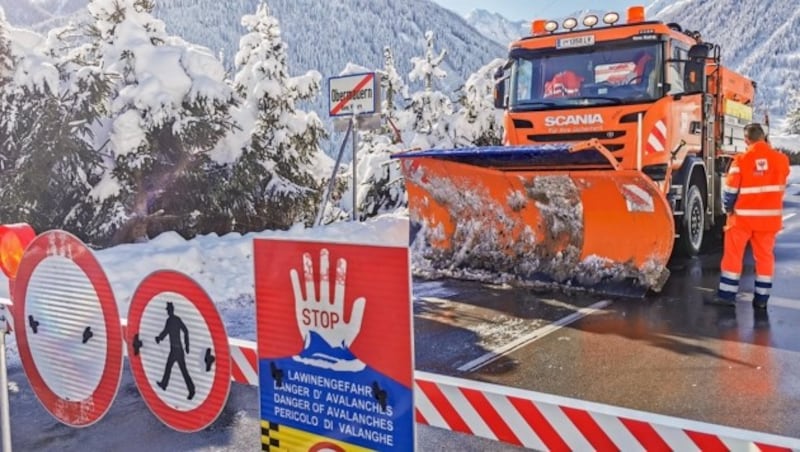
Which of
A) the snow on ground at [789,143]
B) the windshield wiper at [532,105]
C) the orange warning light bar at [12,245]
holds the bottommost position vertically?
the orange warning light bar at [12,245]

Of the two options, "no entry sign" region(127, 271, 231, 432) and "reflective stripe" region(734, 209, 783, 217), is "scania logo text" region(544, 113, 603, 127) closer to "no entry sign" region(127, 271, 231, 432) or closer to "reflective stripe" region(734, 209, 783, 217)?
"reflective stripe" region(734, 209, 783, 217)

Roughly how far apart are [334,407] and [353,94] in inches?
317

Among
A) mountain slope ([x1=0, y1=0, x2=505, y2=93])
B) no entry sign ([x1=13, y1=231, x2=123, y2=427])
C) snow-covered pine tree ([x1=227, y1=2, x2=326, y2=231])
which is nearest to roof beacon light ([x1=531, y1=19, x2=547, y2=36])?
snow-covered pine tree ([x1=227, y1=2, x2=326, y2=231])

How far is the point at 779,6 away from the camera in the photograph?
586 feet

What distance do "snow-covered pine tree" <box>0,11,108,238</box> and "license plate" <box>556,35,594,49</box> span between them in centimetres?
627

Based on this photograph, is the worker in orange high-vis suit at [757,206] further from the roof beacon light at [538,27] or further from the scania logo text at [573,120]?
the roof beacon light at [538,27]

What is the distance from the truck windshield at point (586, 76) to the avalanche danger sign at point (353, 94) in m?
1.98

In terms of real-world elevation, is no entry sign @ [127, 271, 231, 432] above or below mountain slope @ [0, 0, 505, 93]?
below

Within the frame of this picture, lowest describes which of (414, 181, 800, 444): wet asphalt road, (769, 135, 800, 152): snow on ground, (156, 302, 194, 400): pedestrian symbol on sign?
(414, 181, 800, 444): wet asphalt road

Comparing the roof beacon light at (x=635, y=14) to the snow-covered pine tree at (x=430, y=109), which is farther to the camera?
the snow-covered pine tree at (x=430, y=109)

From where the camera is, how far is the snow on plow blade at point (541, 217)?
691 cm

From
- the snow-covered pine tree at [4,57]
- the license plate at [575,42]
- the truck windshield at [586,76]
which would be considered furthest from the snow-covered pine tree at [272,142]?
the license plate at [575,42]

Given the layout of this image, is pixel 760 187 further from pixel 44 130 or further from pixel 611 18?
pixel 44 130

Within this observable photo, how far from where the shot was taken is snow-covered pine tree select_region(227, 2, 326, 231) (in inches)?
464
